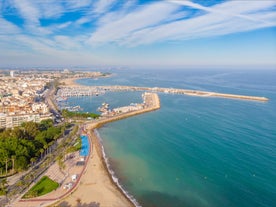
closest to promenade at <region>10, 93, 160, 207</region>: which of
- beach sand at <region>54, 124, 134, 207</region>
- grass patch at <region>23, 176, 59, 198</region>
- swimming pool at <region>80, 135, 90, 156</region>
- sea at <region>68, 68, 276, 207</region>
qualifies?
beach sand at <region>54, 124, 134, 207</region>

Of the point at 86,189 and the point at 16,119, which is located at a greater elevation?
the point at 16,119

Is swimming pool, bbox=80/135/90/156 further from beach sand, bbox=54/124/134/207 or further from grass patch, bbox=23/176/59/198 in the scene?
grass patch, bbox=23/176/59/198

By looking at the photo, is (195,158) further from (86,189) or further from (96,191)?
(86,189)

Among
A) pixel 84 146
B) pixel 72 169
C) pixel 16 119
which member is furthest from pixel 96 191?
pixel 16 119

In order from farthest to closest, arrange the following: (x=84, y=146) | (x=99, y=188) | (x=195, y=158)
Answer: (x=84, y=146)
(x=195, y=158)
(x=99, y=188)

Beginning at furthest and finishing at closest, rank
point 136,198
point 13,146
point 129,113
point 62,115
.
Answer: point 129,113, point 62,115, point 13,146, point 136,198

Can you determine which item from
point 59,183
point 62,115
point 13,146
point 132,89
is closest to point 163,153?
point 59,183

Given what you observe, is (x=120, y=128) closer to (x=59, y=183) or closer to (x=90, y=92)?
(x=59, y=183)
